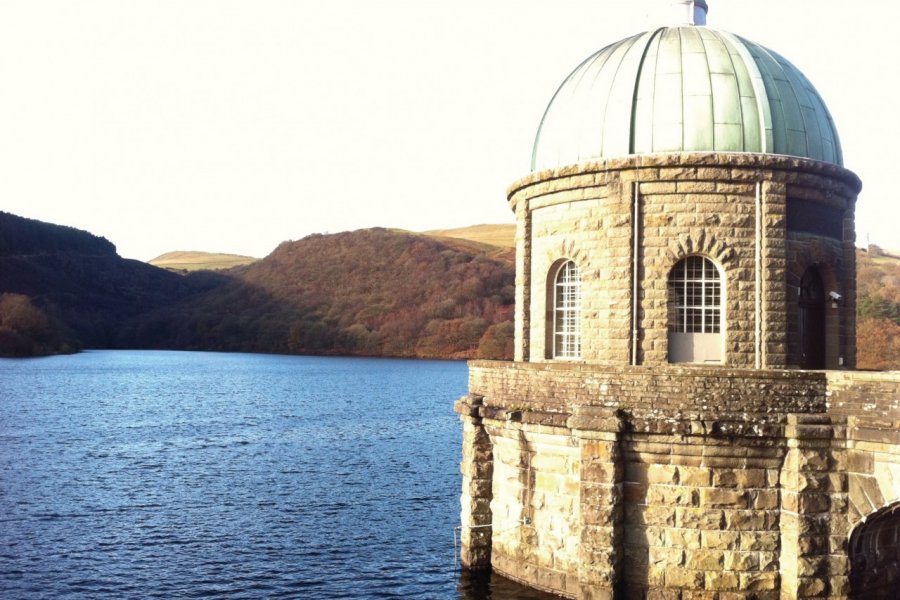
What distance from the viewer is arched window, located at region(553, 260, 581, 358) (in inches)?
658

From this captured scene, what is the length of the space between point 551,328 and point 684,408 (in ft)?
13.9

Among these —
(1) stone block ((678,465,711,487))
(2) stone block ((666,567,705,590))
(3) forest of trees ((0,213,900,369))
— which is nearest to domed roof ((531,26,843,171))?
(1) stone block ((678,465,711,487))

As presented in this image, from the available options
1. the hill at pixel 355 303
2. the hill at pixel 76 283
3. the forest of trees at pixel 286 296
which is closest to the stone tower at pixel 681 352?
the hill at pixel 355 303

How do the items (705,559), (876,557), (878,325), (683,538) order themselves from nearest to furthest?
(705,559), (683,538), (876,557), (878,325)

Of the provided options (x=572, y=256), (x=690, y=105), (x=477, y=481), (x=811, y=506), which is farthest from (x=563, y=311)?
(x=811, y=506)

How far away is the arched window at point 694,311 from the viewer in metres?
15.2

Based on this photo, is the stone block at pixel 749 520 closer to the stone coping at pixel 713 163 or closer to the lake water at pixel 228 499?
the lake water at pixel 228 499

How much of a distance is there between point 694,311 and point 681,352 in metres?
0.79

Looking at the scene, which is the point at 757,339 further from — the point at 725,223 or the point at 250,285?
the point at 250,285

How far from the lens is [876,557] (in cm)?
1380

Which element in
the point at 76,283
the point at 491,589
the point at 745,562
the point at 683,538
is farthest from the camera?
the point at 76,283

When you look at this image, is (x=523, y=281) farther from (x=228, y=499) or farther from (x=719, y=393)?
(x=228, y=499)

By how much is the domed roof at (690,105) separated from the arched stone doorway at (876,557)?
6.70 m

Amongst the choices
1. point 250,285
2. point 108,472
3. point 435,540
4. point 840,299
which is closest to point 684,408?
point 840,299
